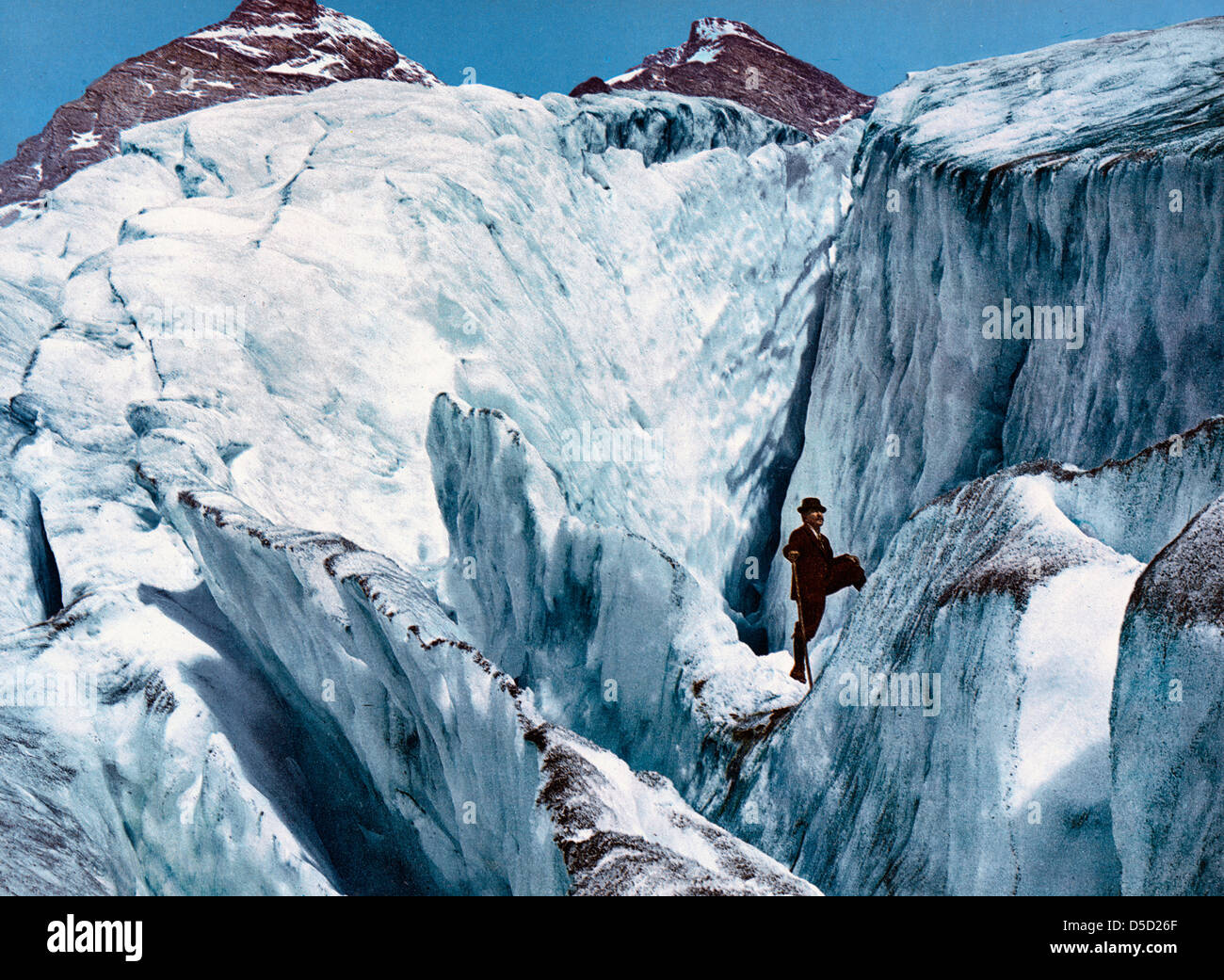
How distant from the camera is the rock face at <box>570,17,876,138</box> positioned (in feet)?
47.6

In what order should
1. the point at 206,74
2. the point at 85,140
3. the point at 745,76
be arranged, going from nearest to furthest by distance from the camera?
the point at 206,74, the point at 85,140, the point at 745,76

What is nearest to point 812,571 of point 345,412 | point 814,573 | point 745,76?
point 814,573

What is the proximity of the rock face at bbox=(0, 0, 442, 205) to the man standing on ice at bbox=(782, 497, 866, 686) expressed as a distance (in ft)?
29.7

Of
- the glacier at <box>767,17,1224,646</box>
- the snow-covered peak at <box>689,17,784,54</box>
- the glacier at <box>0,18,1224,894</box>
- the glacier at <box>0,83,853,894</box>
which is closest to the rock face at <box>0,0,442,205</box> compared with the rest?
the glacier at <box>0,83,853,894</box>

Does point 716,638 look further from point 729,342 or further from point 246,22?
point 246,22

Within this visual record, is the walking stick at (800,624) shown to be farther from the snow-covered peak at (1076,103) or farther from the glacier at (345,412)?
the snow-covered peak at (1076,103)

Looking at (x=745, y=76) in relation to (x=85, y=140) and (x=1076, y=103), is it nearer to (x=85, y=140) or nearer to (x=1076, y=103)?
(x=1076, y=103)

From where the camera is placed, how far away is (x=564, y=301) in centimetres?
852

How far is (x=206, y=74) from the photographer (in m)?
13.4

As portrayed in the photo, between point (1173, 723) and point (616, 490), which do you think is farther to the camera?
point (616, 490)

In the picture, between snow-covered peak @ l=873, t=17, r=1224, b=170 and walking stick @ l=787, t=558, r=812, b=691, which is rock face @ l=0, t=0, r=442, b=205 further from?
walking stick @ l=787, t=558, r=812, b=691

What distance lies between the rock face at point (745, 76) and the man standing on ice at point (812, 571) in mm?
9315

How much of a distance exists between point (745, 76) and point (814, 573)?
34.1ft

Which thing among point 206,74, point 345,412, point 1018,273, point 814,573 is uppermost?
point 206,74
